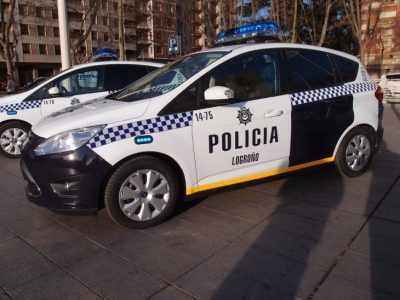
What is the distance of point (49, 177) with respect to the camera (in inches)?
130

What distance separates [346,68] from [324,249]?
2577 millimetres

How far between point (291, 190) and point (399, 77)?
1559 centimetres

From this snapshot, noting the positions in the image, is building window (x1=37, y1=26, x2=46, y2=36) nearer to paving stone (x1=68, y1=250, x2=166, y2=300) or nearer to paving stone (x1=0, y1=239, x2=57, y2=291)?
paving stone (x1=0, y1=239, x2=57, y2=291)

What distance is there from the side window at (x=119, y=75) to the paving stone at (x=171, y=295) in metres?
5.08

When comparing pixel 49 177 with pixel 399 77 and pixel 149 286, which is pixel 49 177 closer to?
pixel 149 286

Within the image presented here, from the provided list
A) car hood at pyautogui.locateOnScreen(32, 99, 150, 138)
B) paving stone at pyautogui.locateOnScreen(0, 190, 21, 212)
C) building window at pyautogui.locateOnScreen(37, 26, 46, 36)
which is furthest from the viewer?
building window at pyautogui.locateOnScreen(37, 26, 46, 36)

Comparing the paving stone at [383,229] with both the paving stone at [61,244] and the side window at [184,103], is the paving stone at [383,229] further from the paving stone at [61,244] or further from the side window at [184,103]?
the paving stone at [61,244]

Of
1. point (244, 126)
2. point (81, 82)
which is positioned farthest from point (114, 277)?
point (81, 82)

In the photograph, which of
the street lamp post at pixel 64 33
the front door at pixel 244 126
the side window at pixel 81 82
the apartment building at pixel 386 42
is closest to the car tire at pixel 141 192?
the front door at pixel 244 126

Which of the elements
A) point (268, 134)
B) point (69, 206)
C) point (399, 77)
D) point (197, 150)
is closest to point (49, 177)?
point (69, 206)

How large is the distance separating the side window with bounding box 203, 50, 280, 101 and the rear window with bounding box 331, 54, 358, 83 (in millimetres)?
988

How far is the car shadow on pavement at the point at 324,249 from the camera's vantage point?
101 inches

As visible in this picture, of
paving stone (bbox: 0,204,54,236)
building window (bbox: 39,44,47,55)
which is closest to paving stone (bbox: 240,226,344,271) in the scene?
paving stone (bbox: 0,204,54,236)

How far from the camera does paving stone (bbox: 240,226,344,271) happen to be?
294 centimetres
